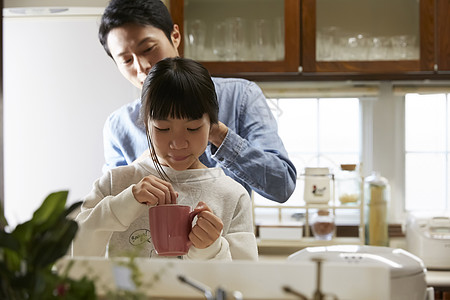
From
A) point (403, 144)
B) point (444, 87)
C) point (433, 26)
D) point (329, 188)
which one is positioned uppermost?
point (433, 26)

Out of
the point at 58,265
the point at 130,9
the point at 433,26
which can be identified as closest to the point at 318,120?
the point at 433,26

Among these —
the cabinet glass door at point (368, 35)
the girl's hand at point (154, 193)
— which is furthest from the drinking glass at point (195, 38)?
the girl's hand at point (154, 193)

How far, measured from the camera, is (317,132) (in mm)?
3305

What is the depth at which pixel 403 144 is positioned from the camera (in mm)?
3234

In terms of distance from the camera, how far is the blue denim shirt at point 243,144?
1.63 m

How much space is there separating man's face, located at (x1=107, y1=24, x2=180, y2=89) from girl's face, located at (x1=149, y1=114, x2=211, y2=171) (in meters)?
0.33

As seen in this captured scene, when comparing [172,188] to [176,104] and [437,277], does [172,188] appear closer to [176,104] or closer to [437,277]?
[176,104]

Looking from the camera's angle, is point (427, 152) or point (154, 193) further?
point (427, 152)

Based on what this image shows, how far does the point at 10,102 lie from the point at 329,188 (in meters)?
1.51

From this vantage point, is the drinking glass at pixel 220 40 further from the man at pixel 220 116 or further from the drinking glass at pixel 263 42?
the man at pixel 220 116

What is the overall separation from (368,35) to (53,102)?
4.76ft

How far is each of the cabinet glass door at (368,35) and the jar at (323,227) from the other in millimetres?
682

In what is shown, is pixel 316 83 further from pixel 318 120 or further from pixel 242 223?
pixel 242 223

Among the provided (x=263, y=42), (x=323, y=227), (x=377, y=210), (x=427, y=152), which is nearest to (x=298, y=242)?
(x=323, y=227)
